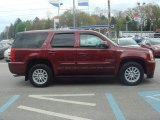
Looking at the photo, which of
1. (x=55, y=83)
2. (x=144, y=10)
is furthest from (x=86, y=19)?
(x=55, y=83)

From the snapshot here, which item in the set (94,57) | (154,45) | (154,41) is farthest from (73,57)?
(154,41)

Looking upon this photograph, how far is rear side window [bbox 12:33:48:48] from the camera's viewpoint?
38.8 feet

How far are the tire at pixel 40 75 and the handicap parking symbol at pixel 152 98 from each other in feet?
9.95

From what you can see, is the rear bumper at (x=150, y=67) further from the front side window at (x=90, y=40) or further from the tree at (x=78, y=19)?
the tree at (x=78, y=19)

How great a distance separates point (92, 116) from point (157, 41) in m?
19.7

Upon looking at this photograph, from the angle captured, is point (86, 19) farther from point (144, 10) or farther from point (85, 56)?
point (85, 56)

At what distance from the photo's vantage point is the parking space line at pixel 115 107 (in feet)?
24.8

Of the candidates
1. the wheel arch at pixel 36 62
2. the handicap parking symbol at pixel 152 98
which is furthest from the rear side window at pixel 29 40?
the handicap parking symbol at pixel 152 98

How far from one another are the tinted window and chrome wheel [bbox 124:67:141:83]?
192 centimetres

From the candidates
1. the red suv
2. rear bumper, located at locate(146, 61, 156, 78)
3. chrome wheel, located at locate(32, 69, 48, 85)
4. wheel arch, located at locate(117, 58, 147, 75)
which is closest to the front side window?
the red suv

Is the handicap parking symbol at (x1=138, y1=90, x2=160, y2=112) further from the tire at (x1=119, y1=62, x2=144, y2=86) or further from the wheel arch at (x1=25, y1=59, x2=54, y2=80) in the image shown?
the wheel arch at (x1=25, y1=59, x2=54, y2=80)

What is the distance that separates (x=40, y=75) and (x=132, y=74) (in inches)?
113

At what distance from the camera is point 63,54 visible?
11.6 metres

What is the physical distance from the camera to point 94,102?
911cm
